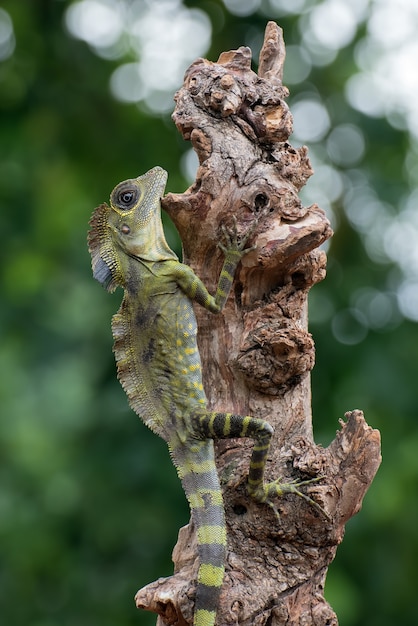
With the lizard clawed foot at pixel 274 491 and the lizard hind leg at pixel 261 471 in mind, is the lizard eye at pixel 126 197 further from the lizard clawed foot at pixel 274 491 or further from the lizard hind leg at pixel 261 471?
the lizard clawed foot at pixel 274 491

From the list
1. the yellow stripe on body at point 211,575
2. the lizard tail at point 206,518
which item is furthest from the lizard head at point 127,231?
the yellow stripe on body at point 211,575

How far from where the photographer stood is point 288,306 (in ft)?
16.4

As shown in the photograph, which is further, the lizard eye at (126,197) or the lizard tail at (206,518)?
the lizard eye at (126,197)

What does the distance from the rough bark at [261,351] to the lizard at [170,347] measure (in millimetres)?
102

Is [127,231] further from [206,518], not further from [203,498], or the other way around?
[206,518]

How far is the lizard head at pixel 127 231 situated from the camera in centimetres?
540

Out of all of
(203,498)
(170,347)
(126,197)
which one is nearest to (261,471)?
(203,498)

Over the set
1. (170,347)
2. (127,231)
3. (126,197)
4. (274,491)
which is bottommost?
(274,491)

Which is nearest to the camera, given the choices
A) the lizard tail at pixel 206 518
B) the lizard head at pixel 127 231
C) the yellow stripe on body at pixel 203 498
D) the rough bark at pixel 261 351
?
the lizard tail at pixel 206 518

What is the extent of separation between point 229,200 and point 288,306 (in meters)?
0.68

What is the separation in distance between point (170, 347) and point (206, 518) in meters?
1.02

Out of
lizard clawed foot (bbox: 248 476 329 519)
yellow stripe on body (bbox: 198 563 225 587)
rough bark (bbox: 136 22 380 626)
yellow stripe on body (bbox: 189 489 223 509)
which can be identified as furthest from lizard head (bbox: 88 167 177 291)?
yellow stripe on body (bbox: 198 563 225 587)

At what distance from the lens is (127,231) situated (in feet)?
17.9

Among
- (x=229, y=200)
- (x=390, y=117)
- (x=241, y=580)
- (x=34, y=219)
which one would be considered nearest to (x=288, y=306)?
(x=229, y=200)
